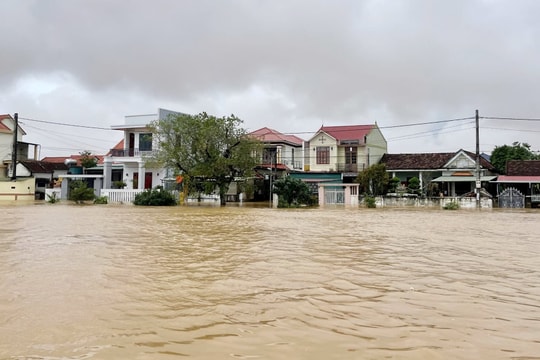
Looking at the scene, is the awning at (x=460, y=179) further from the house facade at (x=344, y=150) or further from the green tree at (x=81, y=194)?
the green tree at (x=81, y=194)

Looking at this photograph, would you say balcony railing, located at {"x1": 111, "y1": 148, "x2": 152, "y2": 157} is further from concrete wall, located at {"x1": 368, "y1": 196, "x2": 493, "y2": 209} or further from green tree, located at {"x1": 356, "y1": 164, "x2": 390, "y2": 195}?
concrete wall, located at {"x1": 368, "y1": 196, "x2": 493, "y2": 209}

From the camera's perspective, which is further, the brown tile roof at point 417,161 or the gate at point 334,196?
the brown tile roof at point 417,161

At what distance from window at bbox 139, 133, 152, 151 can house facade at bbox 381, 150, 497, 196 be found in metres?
21.6

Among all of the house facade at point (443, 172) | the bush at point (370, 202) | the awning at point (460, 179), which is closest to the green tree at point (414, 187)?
the house facade at point (443, 172)

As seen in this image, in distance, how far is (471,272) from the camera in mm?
6703

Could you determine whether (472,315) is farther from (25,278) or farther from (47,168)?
(47,168)

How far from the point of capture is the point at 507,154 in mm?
46906

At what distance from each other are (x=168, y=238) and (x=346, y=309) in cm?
703

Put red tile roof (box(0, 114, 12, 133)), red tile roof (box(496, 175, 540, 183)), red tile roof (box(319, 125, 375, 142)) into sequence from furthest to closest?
red tile roof (box(0, 114, 12, 133)) < red tile roof (box(319, 125, 375, 142)) < red tile roof (box(496, 175, 540, 183))

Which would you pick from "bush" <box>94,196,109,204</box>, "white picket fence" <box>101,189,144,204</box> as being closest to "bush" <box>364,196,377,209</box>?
"white picket fence" <box>101,189,144,204</box>

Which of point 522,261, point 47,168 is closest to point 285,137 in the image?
point 47,168

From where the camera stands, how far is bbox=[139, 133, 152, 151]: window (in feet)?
127

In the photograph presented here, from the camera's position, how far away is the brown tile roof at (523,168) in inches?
1436

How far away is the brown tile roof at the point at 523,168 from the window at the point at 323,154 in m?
15.8
